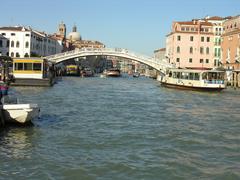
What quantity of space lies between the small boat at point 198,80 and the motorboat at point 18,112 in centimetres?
1391

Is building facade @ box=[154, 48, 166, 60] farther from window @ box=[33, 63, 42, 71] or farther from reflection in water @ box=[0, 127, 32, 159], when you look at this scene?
reflection in water @ box=[0, 127, 32, 159]

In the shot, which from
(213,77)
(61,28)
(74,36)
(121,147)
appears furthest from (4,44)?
(74,36)

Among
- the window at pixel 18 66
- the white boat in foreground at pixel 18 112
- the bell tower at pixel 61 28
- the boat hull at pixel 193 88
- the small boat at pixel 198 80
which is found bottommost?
the white boat in foreground at pixel 18 112

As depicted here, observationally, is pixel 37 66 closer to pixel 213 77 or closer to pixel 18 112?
pixel 213 77

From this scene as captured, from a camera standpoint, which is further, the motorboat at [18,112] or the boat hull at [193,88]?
the boat hull at [193,88]

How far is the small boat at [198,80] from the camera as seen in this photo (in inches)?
806

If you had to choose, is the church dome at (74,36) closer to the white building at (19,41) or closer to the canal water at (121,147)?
the white building at (19,41)

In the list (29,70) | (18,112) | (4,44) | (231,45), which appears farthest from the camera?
(4,44)

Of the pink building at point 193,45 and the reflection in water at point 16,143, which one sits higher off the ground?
the pink building at point 193,45

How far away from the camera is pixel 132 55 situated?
36250mm

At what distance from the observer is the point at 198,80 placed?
21.2 meters

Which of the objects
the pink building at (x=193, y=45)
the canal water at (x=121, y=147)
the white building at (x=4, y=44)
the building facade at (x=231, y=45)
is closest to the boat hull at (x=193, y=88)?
the building facade at (x=231, y=45)

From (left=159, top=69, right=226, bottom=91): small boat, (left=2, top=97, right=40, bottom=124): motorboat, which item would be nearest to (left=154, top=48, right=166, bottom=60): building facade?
(left=159, top=69, right=226, bottom=91): small boat

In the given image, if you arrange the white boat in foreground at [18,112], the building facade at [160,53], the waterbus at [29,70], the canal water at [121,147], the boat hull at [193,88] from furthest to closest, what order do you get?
the building facade at [160,53]
the boat hull at [193,88]
the waterbus at [29,70]
the white boat in foreground at [18,112]
the canal water at [121,147]
